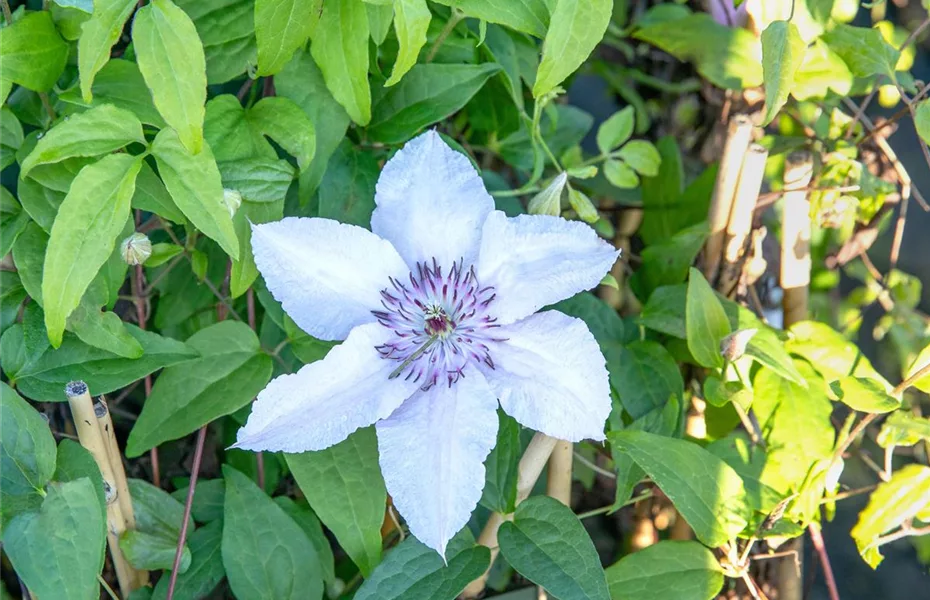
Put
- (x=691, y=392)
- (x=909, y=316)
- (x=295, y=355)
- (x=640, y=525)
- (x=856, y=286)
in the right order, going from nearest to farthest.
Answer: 1. (x=295, y=355)
2. (x=691, y=392)
3. (x=640, y=525)
4. (x=909, y=316)
5. (x=856, y=286)

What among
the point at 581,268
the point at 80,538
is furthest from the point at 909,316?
the point at 80,538

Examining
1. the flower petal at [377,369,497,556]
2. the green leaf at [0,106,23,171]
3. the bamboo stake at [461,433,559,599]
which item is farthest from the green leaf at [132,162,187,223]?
the bamboo stake at [461,433,559,599]

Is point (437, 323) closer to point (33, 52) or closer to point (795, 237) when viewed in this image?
point (33, 52)

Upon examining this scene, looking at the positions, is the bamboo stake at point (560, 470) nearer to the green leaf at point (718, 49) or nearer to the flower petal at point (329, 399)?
the flower petal at point (329, 399)

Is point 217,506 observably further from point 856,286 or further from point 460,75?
point 856,286

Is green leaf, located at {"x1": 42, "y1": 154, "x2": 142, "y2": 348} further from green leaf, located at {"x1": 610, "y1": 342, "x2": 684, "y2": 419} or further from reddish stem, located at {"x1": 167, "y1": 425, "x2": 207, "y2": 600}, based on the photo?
green leaf, located at {"x1": 610, "y1": 342, "x2": 684, "y2": 419}
